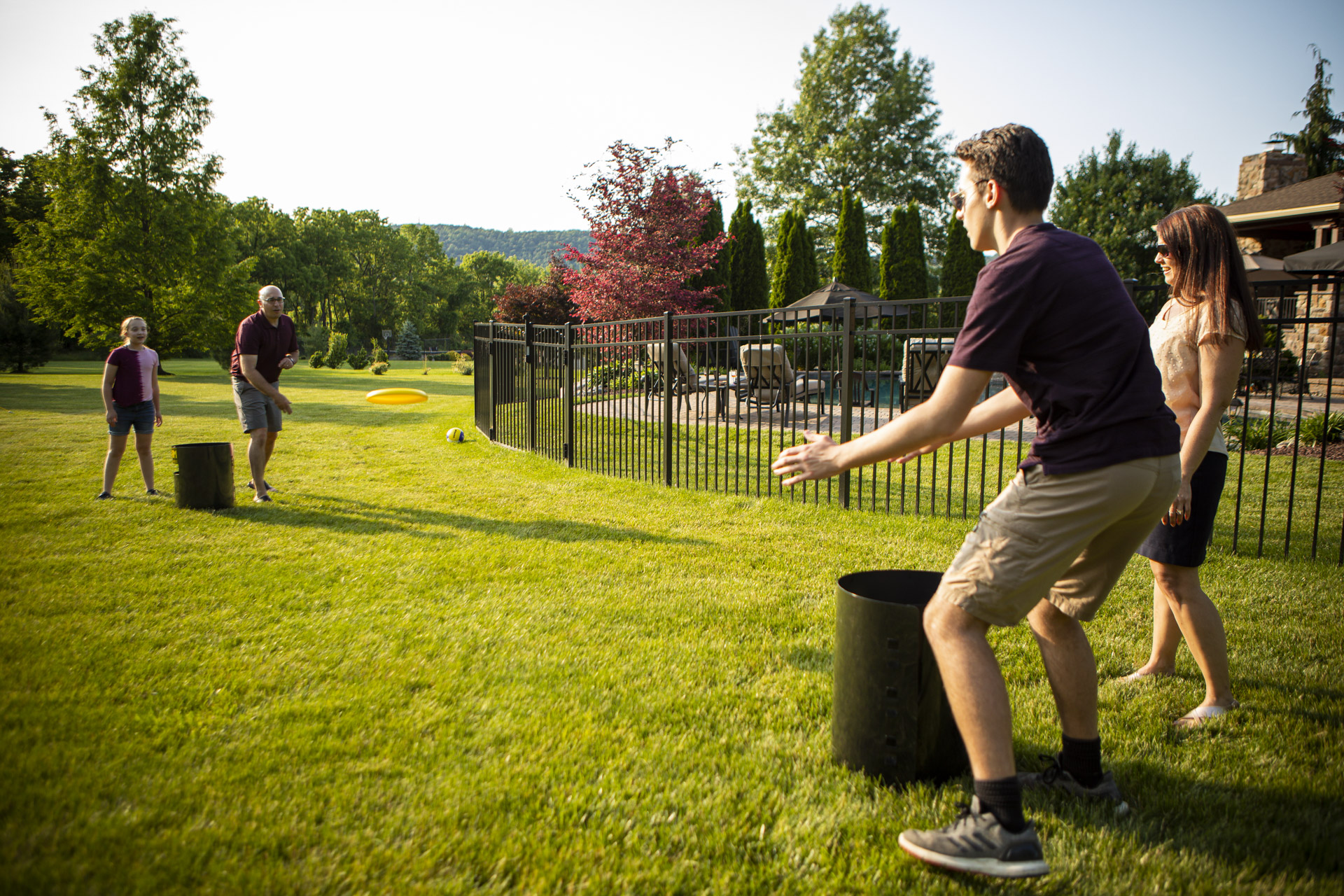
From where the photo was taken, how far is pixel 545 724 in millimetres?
2975

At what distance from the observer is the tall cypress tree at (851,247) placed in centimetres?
3023

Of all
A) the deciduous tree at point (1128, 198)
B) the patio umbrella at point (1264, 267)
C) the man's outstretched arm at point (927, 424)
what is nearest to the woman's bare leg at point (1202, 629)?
the man's outstretched arm at point (927, 424)

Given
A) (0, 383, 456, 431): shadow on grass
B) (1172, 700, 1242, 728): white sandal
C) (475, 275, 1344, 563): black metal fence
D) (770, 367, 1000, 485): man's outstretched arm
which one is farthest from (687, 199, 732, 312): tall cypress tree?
(770, 367, 1000, 485): man's outstretched arm

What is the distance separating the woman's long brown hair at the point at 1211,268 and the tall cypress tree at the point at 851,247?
92.7 ft

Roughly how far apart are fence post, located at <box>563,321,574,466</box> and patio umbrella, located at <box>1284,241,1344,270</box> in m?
12.3

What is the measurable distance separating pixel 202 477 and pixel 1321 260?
58.4 ft

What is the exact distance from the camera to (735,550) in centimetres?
566

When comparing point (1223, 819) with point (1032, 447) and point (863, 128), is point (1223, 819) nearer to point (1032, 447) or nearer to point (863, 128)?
point (1032, 447)

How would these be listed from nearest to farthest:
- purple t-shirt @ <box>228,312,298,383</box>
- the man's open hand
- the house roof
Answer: the man's open hand < purple t-shirt @ <box>228,312,298,383</box> < the house roof

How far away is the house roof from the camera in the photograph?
54.6 ft

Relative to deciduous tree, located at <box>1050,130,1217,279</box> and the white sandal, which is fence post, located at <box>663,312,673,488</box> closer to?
the white sandal

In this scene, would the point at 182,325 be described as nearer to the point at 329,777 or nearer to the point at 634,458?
the point at 634,458

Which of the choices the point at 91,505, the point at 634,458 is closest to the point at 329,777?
the point at 91,505

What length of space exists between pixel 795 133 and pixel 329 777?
44272mm
